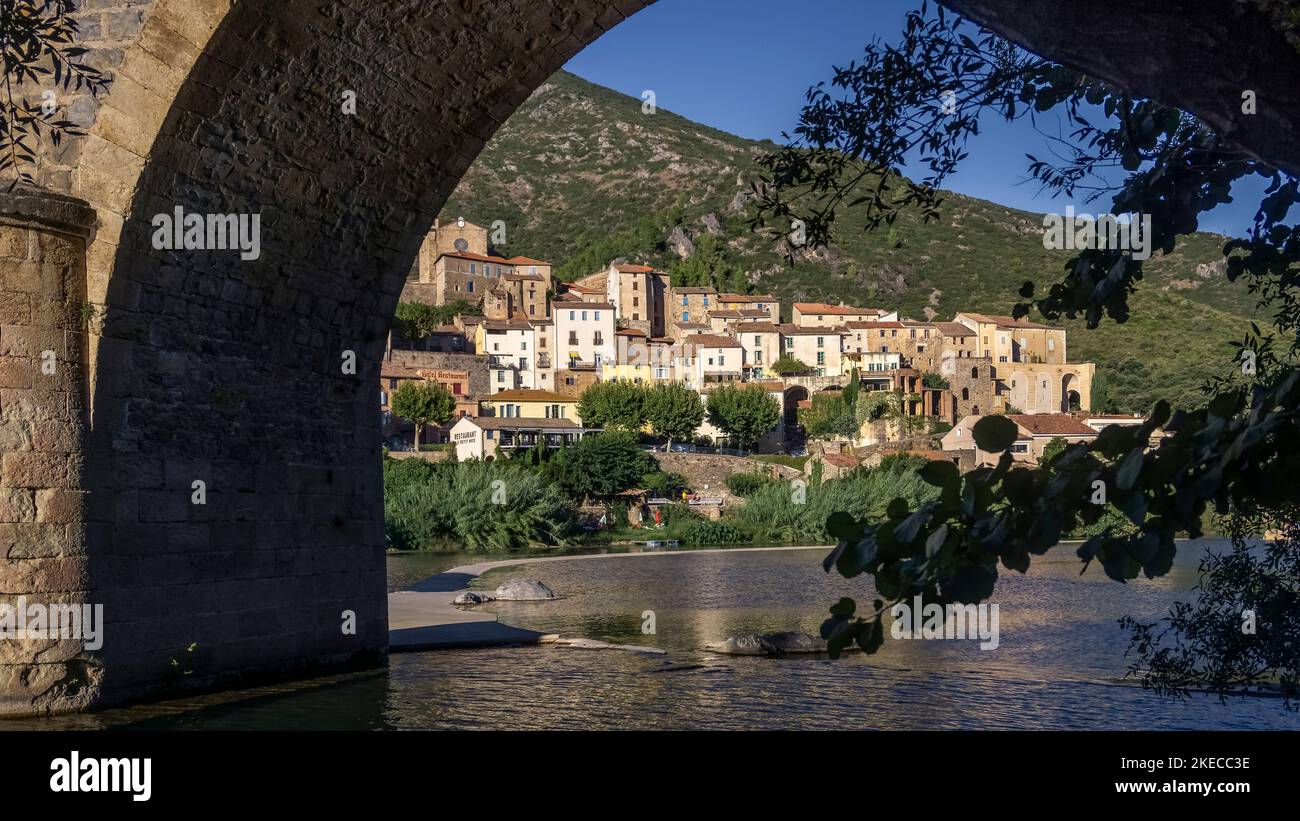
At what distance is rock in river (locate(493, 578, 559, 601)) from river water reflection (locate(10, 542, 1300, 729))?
2169mm

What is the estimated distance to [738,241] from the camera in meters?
114

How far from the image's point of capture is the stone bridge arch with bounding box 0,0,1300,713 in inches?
254

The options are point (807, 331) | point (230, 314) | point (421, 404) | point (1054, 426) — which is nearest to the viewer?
point (230, 314)

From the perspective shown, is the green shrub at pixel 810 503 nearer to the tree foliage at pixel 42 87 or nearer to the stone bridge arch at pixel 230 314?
the stone bridge arch at pixel 230 314

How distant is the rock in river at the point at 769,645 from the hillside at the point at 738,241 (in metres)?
64.0

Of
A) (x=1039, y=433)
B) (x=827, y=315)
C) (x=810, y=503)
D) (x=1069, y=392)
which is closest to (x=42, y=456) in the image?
(x=810, y=503)

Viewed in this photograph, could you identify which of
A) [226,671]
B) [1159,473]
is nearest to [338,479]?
[226,671]

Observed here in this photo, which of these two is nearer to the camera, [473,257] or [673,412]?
[673,412]

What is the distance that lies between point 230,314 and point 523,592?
10327mm

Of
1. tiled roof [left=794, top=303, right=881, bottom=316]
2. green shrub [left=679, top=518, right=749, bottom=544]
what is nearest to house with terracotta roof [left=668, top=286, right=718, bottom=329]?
tiled roof [left=794, top=303, right=881, bottom=316]

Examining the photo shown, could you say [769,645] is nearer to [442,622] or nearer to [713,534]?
[442,622]

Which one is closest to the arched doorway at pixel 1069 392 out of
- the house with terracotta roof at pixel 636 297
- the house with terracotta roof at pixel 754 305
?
the house with terracotta roof at pixel 754 305
